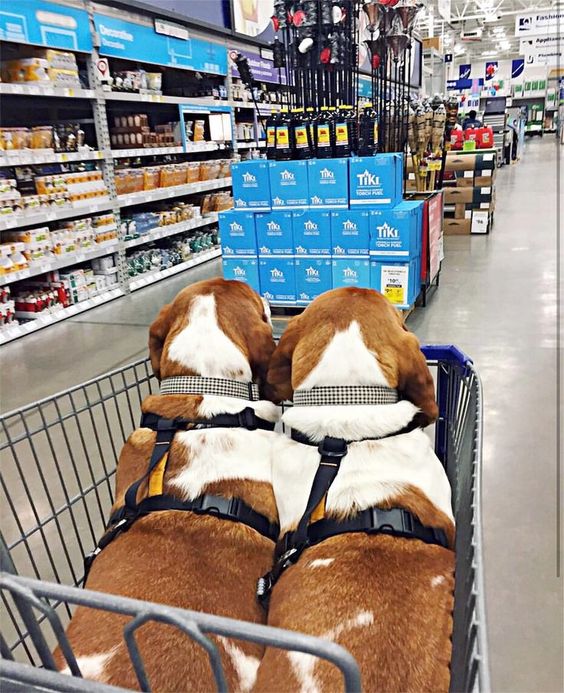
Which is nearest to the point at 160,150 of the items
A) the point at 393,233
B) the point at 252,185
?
the point at 252,185

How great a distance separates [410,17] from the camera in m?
5.31

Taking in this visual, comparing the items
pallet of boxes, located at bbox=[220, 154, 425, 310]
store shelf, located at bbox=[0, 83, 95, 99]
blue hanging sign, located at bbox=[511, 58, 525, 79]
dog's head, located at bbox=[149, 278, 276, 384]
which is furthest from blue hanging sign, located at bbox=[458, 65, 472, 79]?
dog's head, located at bbox=[149, 278, 276, 384]

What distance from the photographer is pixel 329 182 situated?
4008 mm

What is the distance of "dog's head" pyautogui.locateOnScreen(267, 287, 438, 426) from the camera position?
52.0 inches

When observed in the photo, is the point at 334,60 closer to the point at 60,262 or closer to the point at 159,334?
the point at 60,262

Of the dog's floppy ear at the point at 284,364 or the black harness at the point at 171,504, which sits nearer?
the black harness at the point at 171,504

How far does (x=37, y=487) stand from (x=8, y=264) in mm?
2566

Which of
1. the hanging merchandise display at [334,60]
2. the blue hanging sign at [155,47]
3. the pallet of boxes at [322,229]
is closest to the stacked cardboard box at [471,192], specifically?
the hanging merchandise display at [334,60]

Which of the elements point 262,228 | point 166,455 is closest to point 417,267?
point 262,228

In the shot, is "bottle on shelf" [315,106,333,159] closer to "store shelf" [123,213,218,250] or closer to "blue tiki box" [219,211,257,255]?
"blue tiki box" [219,211,257,255]

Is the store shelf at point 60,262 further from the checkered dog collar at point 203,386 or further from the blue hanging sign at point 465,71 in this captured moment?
the blue hanging sign at point 465,71

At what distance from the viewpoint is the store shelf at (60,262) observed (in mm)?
4508

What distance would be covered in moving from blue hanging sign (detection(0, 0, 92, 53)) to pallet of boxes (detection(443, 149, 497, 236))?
5.03 meters

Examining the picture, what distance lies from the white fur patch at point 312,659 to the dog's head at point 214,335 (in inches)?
27.3
